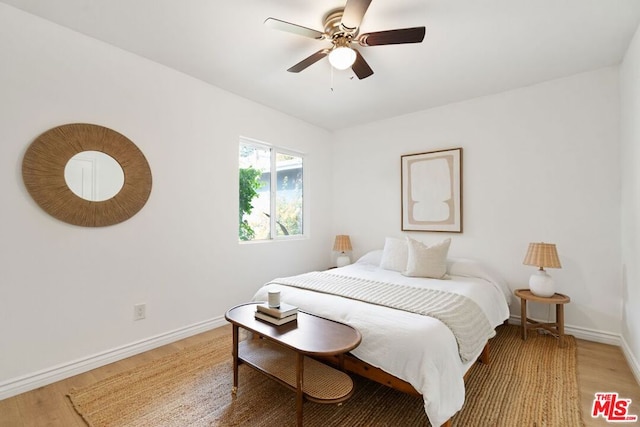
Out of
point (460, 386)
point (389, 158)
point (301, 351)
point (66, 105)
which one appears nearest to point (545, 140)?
point (389, 158)

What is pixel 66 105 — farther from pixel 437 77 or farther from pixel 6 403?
pixel 437 77

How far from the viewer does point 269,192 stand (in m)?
3.76

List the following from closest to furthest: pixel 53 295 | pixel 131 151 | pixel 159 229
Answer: pixel 53 295, pixel 131 151, pixel 159 229

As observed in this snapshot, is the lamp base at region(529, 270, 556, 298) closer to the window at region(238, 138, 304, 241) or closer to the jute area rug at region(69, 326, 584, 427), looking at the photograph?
the jute area rug at region(69, 326, 584, 427)

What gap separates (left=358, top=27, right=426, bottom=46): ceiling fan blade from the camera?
1766 millimetres

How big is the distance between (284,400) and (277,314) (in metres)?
0.54

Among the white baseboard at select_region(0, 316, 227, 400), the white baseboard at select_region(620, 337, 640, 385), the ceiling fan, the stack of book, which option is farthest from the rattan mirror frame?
the white baseboard at select_region(620, 337, 640, 385)

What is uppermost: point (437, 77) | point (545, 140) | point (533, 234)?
point (437, 77)

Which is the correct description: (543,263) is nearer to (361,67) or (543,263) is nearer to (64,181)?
(361,67)

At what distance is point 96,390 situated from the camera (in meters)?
1.92

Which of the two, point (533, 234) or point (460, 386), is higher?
point (533, 234)

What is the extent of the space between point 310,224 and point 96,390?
283 cm

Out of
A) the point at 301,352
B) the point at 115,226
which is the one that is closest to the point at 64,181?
the point at 115,226

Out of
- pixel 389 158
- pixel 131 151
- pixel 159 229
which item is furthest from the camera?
pixel 389 158
